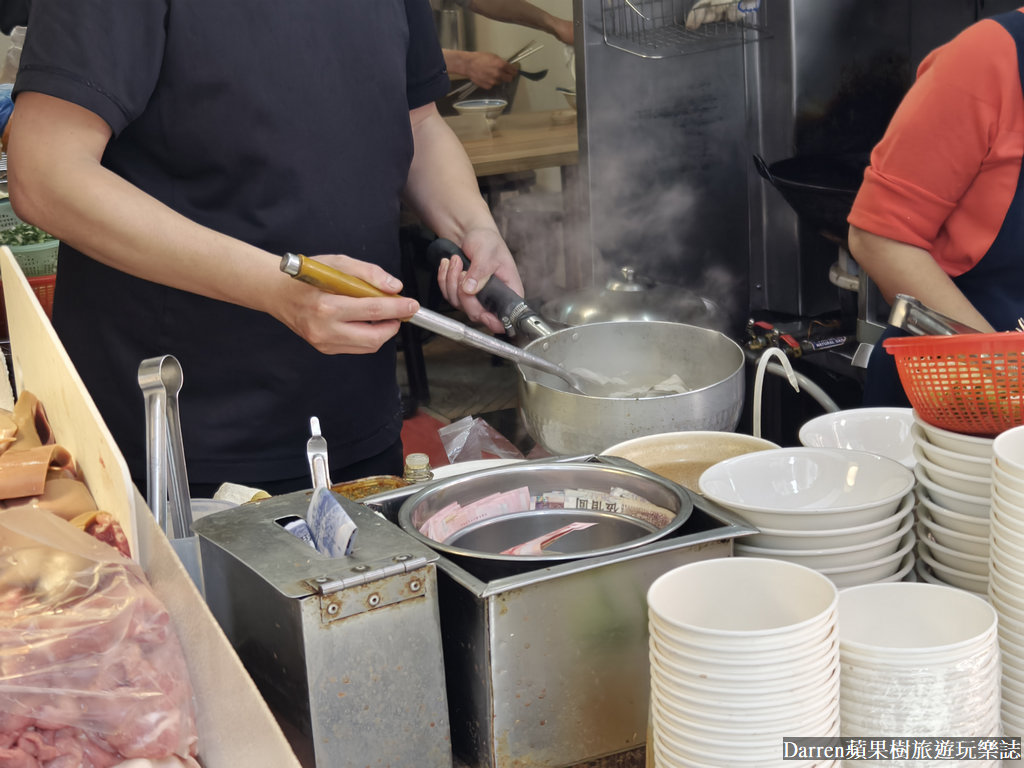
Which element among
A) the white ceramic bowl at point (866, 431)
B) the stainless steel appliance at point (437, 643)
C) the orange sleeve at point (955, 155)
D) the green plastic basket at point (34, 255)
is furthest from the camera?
the green plastic basket at point (34, 255)

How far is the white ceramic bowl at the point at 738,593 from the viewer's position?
2.88 feet

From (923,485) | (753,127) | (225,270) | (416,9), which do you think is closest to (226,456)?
(225,270)

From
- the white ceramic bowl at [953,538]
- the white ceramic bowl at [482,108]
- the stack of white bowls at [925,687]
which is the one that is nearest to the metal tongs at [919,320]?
the white ceramic bowl at [953,538]

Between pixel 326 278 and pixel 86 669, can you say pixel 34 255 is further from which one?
pixel 86 669

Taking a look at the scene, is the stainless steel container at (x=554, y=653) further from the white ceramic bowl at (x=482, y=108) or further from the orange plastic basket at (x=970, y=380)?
the white ceramic bowl at (x=482, y=108)

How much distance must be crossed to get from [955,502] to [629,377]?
0.69m

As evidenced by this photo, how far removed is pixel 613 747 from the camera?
39.0 inches

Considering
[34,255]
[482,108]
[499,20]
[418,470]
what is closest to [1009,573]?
[418,470]

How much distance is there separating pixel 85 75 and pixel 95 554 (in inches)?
28.7

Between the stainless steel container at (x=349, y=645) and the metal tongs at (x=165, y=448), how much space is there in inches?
5.8

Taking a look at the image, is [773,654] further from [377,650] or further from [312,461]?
[312,461]

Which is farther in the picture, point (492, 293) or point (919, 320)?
point (492, 293)

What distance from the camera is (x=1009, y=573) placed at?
93 cm

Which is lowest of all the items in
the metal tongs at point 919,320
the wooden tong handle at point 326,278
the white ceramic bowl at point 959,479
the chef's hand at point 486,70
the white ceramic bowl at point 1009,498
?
the white ceramic bowl at point 959,479
